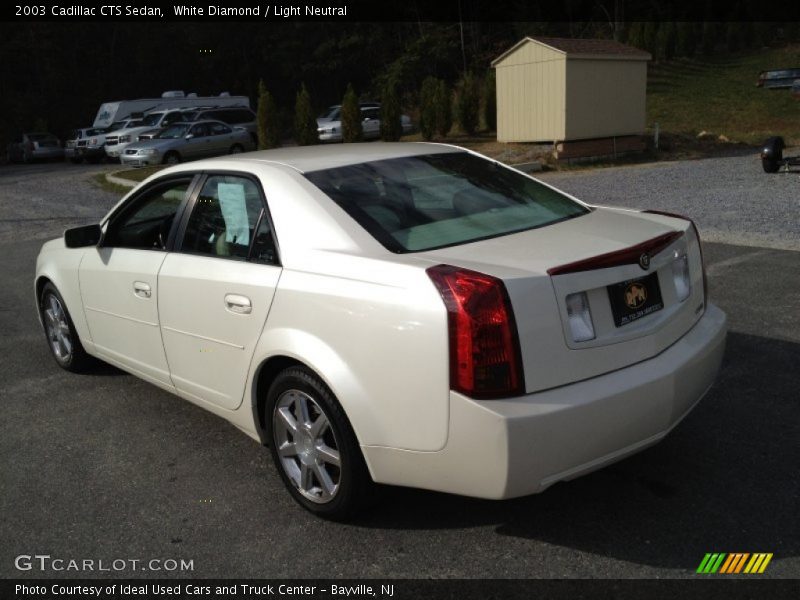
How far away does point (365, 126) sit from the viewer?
3145cm

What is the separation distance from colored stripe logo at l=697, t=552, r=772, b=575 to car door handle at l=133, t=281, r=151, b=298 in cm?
297

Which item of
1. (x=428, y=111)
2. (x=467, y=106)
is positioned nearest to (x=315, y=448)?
(x=428, y=111)

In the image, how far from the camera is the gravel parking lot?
309cm

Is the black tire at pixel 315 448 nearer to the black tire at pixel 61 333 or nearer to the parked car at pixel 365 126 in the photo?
the black tire at pixel 61 333

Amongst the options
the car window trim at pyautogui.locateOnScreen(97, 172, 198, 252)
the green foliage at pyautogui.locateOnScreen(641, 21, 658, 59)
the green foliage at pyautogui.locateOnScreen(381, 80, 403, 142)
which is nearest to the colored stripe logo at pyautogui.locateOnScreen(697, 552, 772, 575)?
the car window trim at pyautogui.locateOnScreen(97, 172, 198, 252)

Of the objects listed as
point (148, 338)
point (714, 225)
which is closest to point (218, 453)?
point (148, 338)

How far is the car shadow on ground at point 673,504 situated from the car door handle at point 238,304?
1.03 metres

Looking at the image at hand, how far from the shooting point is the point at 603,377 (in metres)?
2.97

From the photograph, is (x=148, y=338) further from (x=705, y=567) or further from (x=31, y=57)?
(x=31, y=57)

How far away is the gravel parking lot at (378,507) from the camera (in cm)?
309

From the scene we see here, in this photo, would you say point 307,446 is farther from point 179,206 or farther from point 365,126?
point 365,126

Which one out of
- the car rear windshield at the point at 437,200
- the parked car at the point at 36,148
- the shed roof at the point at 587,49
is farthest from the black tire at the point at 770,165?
the parked car at the point at 36,148

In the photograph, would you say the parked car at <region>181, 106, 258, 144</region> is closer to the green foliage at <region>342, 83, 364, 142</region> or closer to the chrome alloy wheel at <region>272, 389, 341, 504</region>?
the green foliage at <region>342, 83, 364, 142</region>

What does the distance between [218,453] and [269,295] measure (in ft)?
3.93
